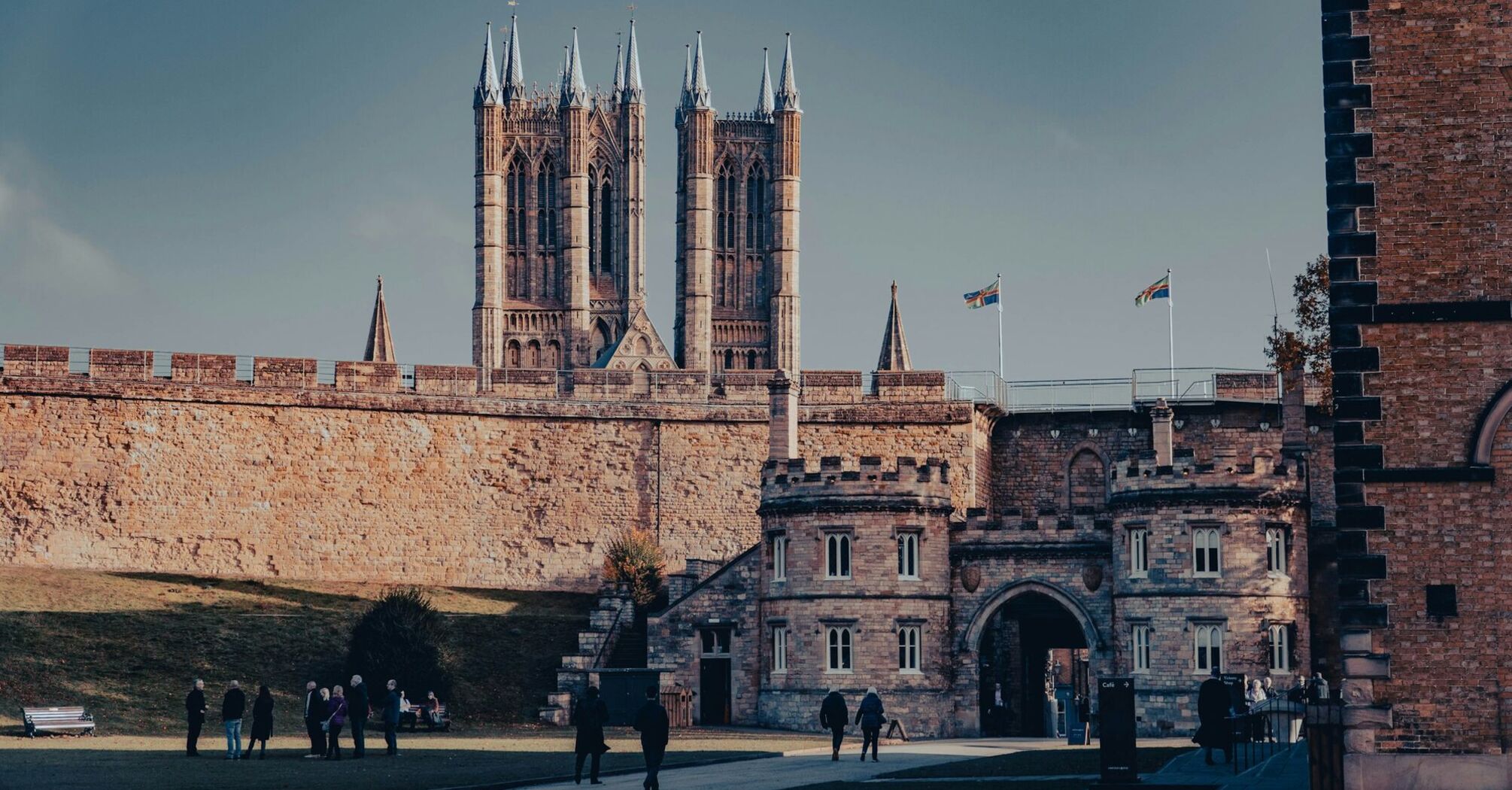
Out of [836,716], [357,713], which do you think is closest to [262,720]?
[357,713]

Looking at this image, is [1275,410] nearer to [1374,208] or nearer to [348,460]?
[348,460]

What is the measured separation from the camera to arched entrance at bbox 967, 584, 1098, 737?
49.5 metres

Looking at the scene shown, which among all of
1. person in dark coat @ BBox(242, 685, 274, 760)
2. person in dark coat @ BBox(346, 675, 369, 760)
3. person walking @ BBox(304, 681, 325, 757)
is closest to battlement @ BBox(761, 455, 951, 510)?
person in dark coat @ BBox(346, 675, 369, 760)

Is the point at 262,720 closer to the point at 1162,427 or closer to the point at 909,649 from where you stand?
the point at 909,649

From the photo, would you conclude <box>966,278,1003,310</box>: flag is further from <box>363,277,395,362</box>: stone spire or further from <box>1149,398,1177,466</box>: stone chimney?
<box>363,277,395,362</box>: stone spire

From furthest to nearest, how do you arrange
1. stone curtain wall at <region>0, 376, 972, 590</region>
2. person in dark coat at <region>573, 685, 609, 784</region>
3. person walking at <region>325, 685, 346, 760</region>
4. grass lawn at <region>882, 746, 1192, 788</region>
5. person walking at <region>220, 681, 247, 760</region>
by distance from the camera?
stone curtain wall at <region>0, 376, 972, 590</region>
person walking at <region>220, 681, 247, 760</region>
person walking at <region>325, 685, 346, 760</region>
grass lawn at <region>882, 746, 1192, 788</region>
person in dark coat at <region>573, 685, 609, 784</region>

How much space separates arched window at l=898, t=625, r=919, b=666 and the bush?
420 inches

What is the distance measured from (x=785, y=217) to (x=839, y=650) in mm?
71593

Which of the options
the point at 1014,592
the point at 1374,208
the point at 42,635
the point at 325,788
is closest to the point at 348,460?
the point at 42,635

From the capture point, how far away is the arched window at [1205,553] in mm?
47344

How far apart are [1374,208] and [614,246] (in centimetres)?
9685

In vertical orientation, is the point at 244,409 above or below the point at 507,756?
above

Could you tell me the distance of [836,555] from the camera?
4972 cm

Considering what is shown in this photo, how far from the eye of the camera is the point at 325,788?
94.7 ft
